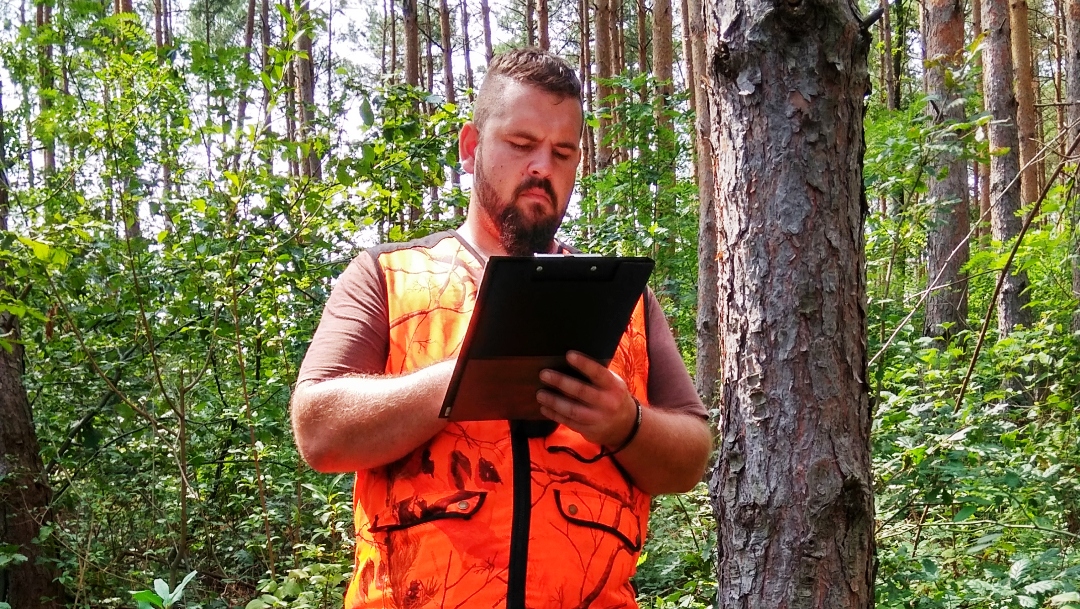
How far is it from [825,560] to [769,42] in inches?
53.7

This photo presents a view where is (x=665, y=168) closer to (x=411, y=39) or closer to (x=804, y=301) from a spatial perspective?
(x=804, y=301)

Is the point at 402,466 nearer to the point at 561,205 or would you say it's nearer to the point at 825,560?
the point at 561,205

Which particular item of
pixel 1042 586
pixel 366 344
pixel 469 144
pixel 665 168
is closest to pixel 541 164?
pixel 469 144

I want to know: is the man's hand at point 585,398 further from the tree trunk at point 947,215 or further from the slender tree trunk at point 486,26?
the slender tree trunk at point 486,26

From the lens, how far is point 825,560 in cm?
232

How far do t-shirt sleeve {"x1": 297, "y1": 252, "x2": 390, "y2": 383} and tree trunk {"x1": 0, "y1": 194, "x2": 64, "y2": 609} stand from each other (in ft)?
12.7

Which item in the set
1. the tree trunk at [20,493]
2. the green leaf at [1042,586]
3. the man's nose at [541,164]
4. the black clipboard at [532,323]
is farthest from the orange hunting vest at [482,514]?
the tree trunk at [20,493]

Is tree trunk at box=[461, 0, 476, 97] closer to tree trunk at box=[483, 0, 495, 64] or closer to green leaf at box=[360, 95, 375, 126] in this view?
tree trunk at box=[483, 0, 495, 64]

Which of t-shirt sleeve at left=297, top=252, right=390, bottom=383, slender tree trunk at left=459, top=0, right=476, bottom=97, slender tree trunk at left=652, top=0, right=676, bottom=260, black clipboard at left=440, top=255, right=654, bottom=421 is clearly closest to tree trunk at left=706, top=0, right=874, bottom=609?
black clipboard at left=440, top=255, right=654, bottom=421

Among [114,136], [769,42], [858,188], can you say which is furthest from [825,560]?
[114,136]

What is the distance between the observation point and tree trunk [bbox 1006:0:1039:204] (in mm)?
13602

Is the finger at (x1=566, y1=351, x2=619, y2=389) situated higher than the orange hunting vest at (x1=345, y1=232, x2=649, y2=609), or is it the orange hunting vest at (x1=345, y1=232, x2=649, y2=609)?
A: the finger at (x1=566, y1=351, x2=619, y2=389)

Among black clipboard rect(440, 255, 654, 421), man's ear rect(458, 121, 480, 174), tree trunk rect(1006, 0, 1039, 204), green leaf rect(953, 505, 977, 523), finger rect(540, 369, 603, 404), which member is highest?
tree trunk rect(1006, 0, 1039, 204)

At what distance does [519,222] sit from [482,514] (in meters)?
0.65
